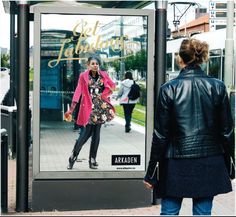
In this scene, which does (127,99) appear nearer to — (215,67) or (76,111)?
(76,111)

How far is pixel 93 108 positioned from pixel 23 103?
2.48 ft

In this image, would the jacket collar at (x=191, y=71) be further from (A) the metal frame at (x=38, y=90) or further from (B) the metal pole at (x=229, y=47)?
(B) the metal pole at (x=229, y=47)

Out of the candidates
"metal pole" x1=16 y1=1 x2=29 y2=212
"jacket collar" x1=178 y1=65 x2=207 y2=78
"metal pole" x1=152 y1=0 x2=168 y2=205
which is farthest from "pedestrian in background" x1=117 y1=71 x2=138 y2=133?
"jacket collar" x1=178 y1=65 x2=207 y2=78

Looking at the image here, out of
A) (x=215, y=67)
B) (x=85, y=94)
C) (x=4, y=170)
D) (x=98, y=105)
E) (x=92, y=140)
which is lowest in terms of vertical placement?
(x=4, y=170)

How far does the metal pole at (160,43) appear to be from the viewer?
6.31 meters

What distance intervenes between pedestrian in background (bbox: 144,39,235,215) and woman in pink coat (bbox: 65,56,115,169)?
86.5 inches

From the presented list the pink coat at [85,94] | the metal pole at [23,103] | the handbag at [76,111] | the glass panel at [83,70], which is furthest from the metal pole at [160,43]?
the metal pole at [23,103]

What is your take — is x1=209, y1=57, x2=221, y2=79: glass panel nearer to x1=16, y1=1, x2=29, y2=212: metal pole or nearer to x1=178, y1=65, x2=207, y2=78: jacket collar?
x1=16, y1=1, x2=29, y2=212: metal pole

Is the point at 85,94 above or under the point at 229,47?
under

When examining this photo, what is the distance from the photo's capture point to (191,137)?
4.05 m

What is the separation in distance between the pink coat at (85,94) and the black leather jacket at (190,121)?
2.25m

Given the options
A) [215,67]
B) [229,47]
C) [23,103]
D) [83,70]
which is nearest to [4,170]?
[23,103]

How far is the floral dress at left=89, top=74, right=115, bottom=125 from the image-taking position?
20.6 ft

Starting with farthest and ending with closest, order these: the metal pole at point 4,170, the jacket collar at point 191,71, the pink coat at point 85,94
→ the pink coat at point 85,94 → the metal pole at point 4,170 → the jacket collar at point 191,71
